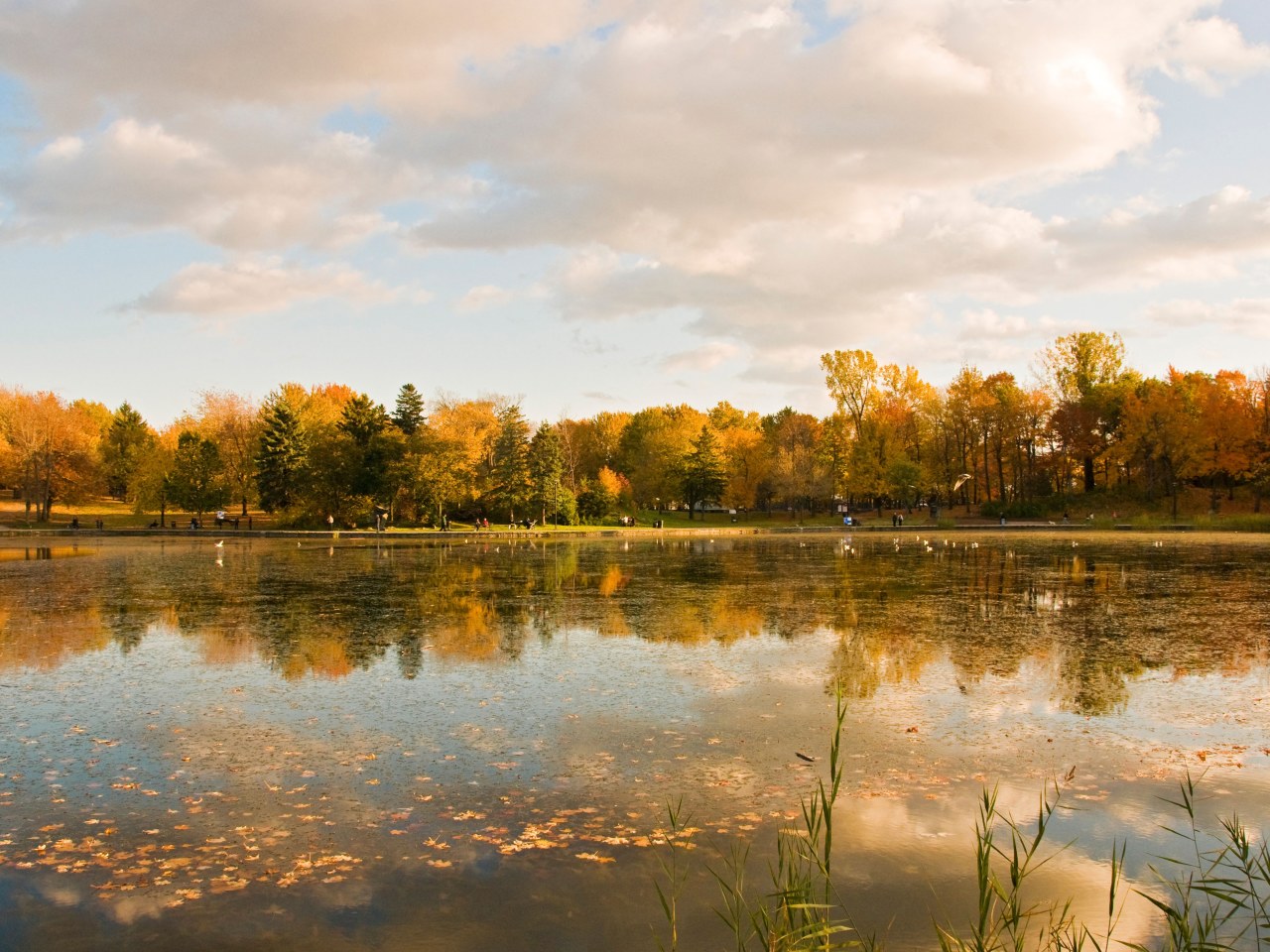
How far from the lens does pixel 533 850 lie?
6277 millimetres

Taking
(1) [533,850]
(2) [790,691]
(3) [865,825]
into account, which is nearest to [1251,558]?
(2) [790,691]

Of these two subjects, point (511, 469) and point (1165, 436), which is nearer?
point (1165, 436)

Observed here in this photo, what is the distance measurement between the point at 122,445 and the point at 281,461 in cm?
4192

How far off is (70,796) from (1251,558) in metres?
36.4

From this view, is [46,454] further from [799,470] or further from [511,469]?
[799,470]

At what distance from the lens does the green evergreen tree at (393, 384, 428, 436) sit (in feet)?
229

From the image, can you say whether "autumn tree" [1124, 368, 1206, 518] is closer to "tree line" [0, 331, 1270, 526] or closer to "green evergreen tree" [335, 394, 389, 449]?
"tree line" [0, 331, 1270, 526]

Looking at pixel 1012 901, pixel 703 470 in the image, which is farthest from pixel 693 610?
pixel 703 470

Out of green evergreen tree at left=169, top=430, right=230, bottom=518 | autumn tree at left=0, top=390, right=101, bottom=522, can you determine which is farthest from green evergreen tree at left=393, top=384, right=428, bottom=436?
autumn tree at left=0, top=390, right=101, bottom=522

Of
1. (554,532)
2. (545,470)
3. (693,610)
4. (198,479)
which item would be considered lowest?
(554,532)

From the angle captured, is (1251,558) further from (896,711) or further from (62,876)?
(62,876)

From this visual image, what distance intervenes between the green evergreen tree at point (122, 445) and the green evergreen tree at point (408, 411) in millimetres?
31322

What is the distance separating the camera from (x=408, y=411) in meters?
69.8

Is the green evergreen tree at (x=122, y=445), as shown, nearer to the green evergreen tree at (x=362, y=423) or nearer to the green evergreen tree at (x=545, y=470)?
the green evergreen tree at (x=362, y=423)
